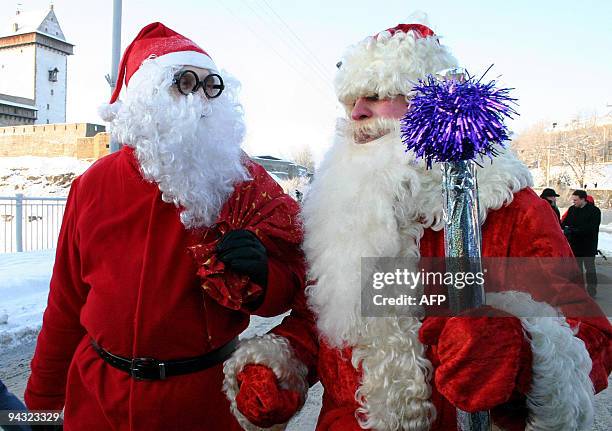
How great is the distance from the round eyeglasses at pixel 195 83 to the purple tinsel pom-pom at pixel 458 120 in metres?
1.16

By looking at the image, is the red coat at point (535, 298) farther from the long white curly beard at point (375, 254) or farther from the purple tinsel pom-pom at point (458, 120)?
the purple tinsel pom-pom at point (458, 120)

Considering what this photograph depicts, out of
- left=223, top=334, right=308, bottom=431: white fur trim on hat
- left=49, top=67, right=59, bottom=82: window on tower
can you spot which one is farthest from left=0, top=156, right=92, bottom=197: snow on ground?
left=223, top=334, right=308, bottom=431: white fur trim on hat

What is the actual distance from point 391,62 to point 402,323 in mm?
777

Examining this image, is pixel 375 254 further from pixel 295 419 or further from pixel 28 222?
pixel 28 222

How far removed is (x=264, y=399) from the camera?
1357 mm

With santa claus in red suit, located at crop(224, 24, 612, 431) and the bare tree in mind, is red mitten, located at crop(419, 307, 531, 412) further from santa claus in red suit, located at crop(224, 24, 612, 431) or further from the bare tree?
the bare tree

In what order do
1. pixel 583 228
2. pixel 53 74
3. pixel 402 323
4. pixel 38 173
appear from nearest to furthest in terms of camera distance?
pixel 402 323 < pixel 583 228 < pixel 38 173 < pixel 53 74

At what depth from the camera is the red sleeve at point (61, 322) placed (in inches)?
72.4

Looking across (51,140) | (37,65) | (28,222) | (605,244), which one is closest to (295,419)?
(28,222)

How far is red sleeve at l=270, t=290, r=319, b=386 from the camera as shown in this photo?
1.55 metres

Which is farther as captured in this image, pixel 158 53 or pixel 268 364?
pixel 158 53

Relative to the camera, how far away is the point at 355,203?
4.76ft

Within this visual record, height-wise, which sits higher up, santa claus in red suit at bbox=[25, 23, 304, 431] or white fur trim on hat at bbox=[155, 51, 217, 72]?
white fur trim on hat at bbox=[155, 51, 217, 72]

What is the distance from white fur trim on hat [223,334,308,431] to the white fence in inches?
360
